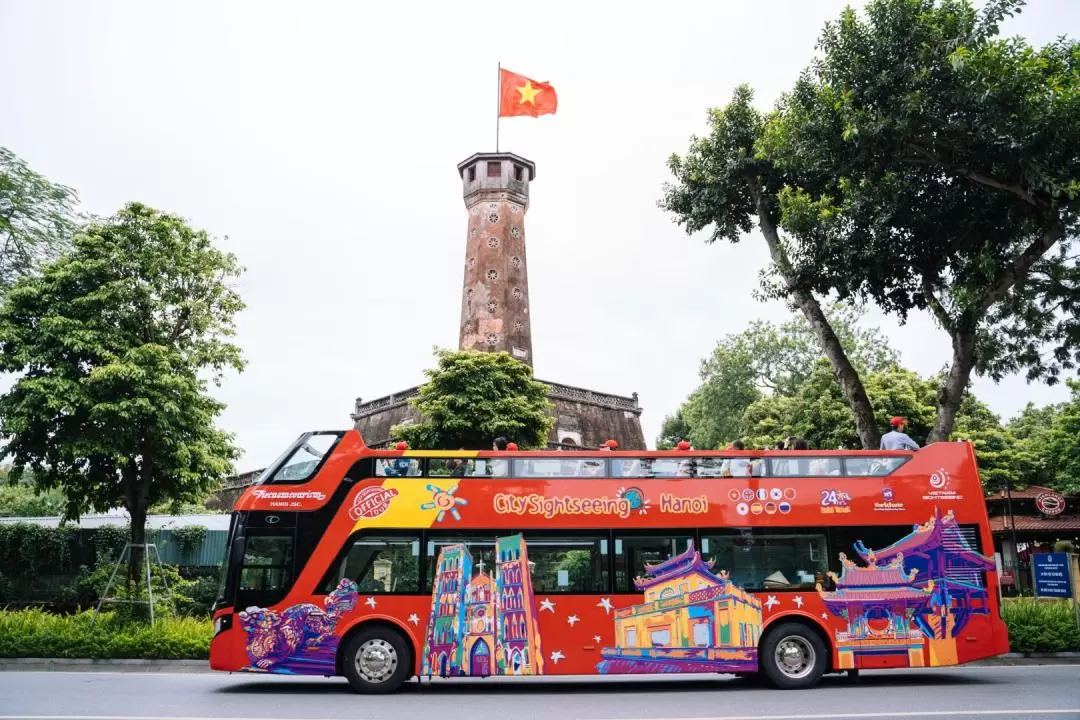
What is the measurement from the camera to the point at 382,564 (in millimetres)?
10727

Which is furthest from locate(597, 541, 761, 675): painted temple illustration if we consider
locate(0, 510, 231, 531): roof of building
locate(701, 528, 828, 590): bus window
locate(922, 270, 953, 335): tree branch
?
locate(0, 510, 231, 531): roof of building

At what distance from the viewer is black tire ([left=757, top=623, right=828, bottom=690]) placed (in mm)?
10703

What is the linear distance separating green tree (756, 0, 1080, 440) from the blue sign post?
2.64m

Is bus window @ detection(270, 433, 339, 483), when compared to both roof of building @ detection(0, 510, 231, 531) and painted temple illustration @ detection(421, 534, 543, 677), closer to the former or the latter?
painted temple illustration @ detection(421, 534, 543, 677)

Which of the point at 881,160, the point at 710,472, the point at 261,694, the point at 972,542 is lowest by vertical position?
the point at 261,694

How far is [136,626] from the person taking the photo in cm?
1496

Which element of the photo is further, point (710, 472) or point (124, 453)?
point (124, 453)

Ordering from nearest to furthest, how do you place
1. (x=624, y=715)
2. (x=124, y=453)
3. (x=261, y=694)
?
(x=624, y=715) → (x=261, y=694) → (x=124, y=453)

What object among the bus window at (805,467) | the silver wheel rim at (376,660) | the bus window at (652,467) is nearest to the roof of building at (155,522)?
the silver wheel rim at (376,660)

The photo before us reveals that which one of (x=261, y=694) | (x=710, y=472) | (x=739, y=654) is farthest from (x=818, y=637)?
(x=261, y=694)

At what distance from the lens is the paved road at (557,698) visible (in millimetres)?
8297

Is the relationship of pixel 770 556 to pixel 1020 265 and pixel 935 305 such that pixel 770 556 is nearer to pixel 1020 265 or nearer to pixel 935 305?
pixel 1020 265

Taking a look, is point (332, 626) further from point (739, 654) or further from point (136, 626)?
point (136, 626)

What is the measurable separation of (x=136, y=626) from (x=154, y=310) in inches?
265
